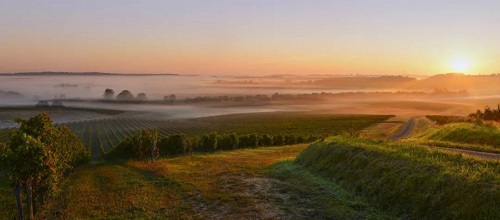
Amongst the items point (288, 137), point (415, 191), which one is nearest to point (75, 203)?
point (415, 191)

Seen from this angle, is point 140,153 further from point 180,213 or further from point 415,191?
point 415,191

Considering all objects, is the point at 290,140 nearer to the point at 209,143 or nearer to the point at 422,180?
the point at 209,143

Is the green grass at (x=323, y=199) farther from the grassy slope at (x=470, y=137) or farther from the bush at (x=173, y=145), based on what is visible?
the bush at (x=173, y=145)

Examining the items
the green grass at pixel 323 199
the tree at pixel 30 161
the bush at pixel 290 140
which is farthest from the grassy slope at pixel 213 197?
the bush at pixel 290 140

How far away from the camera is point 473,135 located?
167ft

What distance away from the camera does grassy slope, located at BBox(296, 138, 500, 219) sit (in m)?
19.8

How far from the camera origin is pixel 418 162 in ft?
86.5

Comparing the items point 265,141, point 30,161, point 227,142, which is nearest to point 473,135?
point 30,161

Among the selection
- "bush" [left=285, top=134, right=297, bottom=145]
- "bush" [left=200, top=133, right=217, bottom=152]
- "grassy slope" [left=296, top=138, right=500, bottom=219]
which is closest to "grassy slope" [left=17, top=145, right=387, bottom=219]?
"grassy slope" [left=296, top=138, right=500, bottom=219]

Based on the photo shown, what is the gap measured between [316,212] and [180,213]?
9092mm

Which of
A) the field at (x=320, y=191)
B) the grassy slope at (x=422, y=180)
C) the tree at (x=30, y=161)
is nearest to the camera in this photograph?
the grassy slope at (x=422, y=180)

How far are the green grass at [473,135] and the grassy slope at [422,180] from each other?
19663 mm

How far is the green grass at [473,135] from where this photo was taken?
1848 inches

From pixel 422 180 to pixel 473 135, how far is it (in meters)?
32.9
